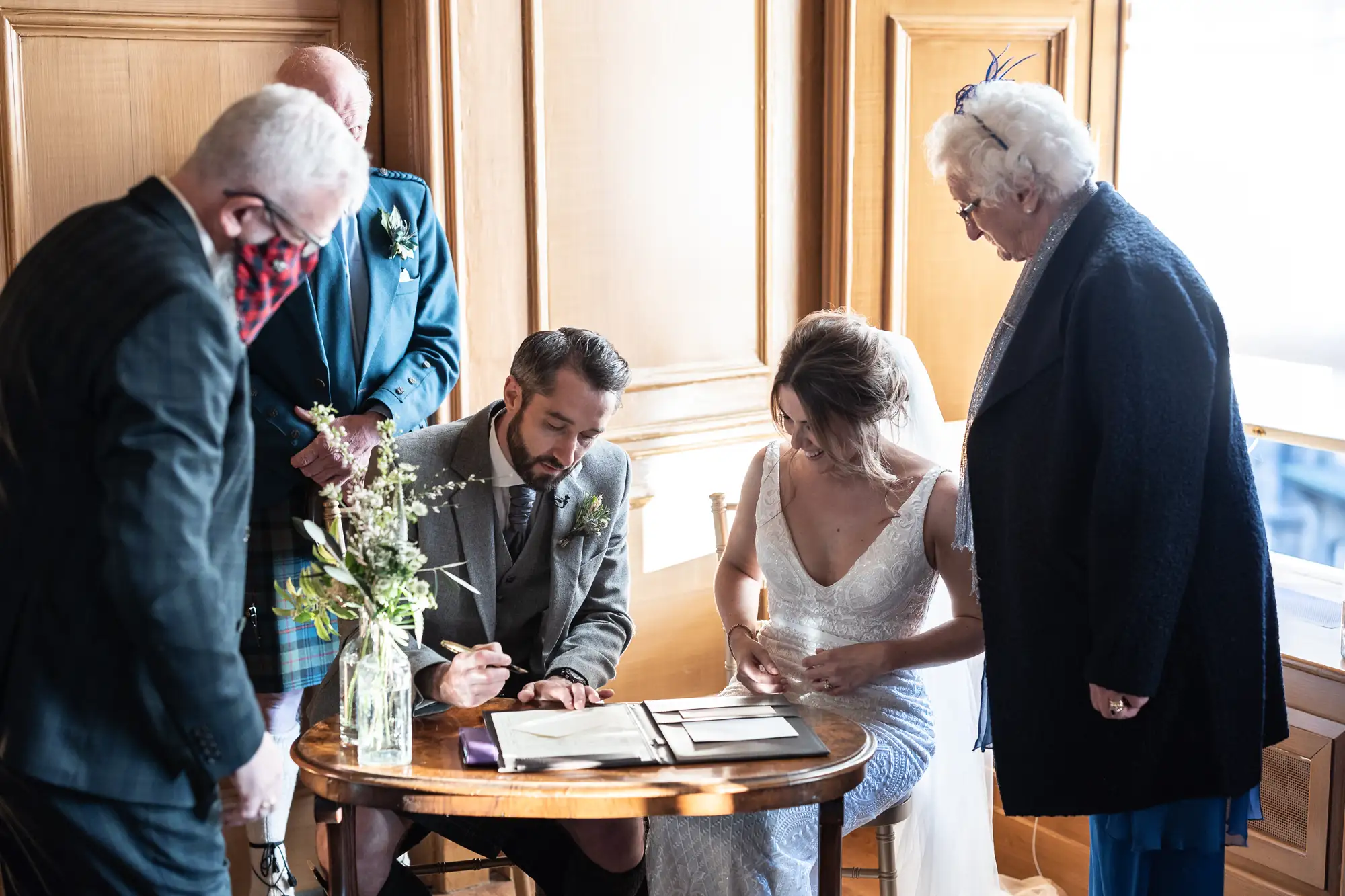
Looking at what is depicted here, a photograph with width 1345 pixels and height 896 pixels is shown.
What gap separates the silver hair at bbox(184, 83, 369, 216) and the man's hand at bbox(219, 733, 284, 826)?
0.61 metres

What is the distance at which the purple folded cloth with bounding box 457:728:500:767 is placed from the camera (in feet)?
6.12

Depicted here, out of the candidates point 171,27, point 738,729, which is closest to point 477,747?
point 738,729

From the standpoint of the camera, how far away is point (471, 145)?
9.71 ft

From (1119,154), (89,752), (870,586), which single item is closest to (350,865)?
(89,752)

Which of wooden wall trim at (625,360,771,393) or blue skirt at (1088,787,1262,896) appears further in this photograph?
wooden wall trim at (625,360,771,393)

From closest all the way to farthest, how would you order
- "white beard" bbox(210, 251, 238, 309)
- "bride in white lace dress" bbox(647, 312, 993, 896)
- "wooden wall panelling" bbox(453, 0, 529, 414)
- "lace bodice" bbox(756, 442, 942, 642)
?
"white beard" bbox(210, 251, 238, 309)
"bride in white lace dress" bbox(647, 312, 993, 896)
"lace bodice" bbox(756, 442, 942, 642)
"wooden wall panelling" bbox(453, 0, 529, 414)

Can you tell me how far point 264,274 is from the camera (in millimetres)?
1485

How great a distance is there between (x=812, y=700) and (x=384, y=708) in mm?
921

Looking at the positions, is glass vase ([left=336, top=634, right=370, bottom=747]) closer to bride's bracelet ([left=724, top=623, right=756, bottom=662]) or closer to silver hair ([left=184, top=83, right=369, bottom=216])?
silver hair ([left=184, top=83, right=369, bottom=216])

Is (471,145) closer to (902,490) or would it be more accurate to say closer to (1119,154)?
(902,490)

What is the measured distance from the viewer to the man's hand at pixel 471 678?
2045 mm

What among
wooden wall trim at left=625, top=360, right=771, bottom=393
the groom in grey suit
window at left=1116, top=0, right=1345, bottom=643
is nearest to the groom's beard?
the groom in grey suit

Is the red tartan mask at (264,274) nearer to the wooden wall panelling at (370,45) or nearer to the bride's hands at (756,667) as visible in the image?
the bride's hands at (756,667)

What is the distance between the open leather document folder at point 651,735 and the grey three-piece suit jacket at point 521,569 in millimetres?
273
